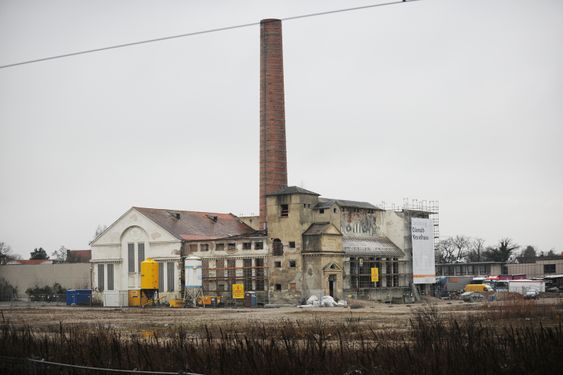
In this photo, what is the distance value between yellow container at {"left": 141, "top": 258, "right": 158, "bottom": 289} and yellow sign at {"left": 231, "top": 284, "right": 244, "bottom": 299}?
609 cm

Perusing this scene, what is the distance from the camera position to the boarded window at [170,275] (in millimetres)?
59469

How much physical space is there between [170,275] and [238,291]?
6.18m

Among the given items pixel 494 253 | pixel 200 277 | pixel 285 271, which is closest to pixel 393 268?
pixel 285 271

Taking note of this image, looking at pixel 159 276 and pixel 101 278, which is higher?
pixel 159 276

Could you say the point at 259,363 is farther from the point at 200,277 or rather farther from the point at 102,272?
the point at 102,272

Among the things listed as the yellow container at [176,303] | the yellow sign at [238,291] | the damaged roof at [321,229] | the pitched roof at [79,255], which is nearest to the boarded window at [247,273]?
the yellow sign at [238,291]

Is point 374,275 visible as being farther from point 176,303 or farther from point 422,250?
point 176,303

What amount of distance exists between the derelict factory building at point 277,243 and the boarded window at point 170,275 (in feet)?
0.24

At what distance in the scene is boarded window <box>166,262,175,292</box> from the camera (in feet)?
195

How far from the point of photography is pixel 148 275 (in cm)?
5797

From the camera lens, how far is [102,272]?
63.8 metres

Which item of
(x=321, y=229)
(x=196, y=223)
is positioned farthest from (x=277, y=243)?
(x=196, y=223)

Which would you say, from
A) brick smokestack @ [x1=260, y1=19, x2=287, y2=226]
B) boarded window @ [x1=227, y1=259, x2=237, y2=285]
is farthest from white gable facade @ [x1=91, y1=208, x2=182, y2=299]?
brick smokestack @ [x1=260, y1=19, x2=287, y2=226]

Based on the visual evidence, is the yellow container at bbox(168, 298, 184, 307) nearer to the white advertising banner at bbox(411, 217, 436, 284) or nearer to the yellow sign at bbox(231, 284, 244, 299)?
the yellow sign at bbox(231, 284, 244, 299)
